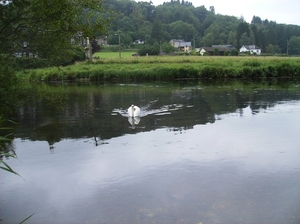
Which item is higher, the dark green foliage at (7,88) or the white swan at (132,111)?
the dark green foliage at (7,88)

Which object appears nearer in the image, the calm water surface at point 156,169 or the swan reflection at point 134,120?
the calm water surface at point 156,169

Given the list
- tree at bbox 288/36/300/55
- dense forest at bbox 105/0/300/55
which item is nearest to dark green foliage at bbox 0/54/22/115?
dense forest at bbox 105/0/300/55

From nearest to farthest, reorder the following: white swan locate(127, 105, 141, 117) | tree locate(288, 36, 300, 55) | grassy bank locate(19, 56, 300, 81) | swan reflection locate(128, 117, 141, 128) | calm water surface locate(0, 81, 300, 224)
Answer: calm water surface locate(0, 81, 300, 224) → swan reflection locate(128, 117, 141, 128) → white swan locate(127, 105, 141, 117) → grassy bank locate(19, 56, 300, 81) → tree locate(288, 36, 300, 55)

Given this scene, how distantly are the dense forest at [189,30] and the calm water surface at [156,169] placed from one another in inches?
2918

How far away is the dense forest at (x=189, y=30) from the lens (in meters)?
105

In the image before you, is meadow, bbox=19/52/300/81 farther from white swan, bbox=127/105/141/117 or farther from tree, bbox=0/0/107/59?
tree, bbox=0/0/107/59

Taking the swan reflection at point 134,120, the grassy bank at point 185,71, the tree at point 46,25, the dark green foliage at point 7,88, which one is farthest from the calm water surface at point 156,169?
the grassy bank at point 185,71

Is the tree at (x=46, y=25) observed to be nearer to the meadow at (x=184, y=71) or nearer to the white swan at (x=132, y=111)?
the white swan at (x=132, y=111)

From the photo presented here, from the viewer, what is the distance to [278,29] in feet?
386

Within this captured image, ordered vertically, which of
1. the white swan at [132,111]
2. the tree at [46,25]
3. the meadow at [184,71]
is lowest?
the white swan at [132,111]

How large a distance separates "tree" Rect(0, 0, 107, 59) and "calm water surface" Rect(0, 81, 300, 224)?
4.74 ft

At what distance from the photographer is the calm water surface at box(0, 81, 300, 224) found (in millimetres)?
7180

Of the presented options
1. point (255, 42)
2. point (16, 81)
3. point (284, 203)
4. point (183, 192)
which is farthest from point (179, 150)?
point (255, 42)

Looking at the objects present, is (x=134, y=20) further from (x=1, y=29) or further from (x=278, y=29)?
(x=1, y=29)
